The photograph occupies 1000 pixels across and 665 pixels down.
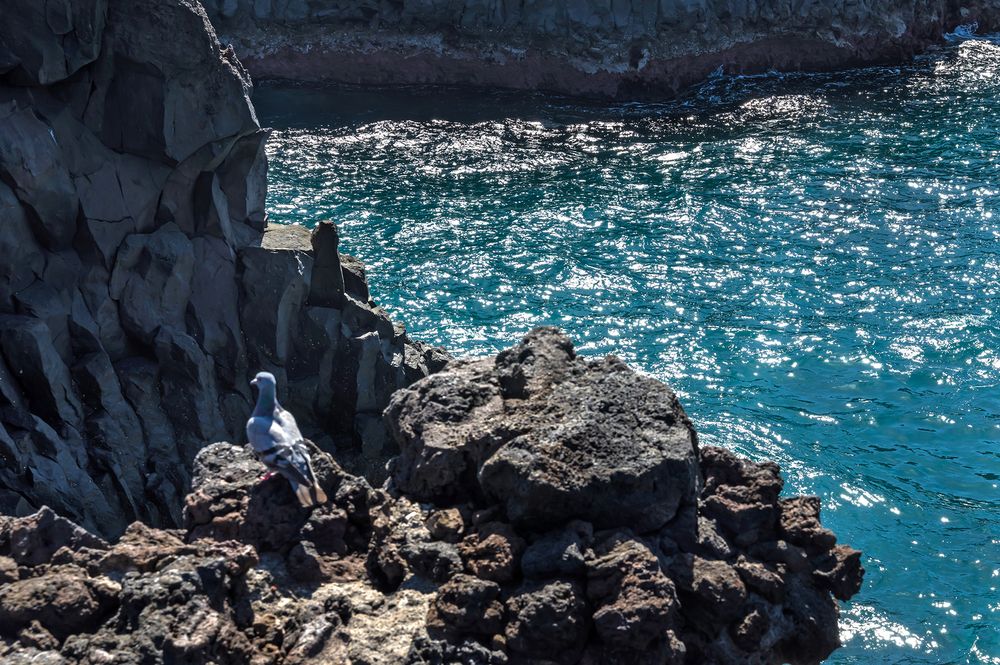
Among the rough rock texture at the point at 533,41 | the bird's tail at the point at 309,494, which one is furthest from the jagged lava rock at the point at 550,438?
the rough rock texture at the point at 533,41

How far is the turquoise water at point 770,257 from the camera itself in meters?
20.3

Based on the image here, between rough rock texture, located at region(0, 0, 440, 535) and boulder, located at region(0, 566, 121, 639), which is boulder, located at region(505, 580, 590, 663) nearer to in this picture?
boulder, located at region(0, 566, 121, 639)

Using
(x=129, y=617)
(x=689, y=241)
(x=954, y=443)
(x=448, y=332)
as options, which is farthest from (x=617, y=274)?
(x=129, y=617)

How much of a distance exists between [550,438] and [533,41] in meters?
34.4

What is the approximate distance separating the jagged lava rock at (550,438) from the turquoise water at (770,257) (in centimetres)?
794

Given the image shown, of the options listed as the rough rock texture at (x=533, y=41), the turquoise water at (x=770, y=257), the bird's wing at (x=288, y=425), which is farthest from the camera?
the rough rock texture at (x=533, y=41)

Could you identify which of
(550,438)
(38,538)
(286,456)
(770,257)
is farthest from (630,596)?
(770,257)

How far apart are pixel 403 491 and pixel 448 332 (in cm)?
1461

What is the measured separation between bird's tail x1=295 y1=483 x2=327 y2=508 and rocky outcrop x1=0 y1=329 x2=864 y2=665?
160 millimetres

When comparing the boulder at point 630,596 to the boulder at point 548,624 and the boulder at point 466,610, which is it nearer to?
the boulder at point 548,624

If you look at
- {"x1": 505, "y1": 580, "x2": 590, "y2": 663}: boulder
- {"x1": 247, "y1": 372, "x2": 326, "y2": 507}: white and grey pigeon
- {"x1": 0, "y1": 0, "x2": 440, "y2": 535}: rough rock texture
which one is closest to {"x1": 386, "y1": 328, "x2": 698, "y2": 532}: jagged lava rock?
{"x1": 505, "y1": 580, "x2": 590, "y2": 663}: boulder

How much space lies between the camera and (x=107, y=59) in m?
18.8

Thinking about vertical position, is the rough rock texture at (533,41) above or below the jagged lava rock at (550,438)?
above

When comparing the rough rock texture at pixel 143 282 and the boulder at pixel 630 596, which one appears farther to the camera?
the rough rock texture at pixel 143 282
